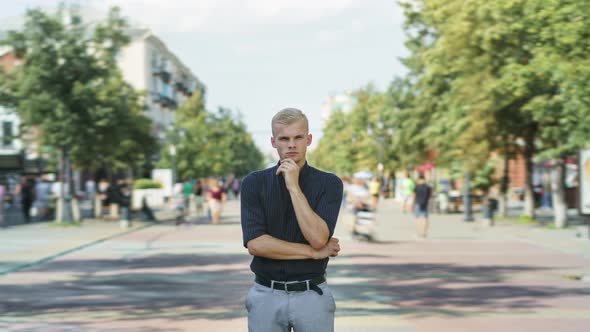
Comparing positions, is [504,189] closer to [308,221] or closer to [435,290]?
[435,290]

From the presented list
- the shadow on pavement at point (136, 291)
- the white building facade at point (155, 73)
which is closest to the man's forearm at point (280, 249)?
the shadow on pavement at point (136, 291)

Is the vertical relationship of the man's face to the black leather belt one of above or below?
above

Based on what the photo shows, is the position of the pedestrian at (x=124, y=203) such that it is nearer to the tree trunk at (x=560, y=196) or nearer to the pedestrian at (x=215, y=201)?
the pedestrian at (x=215, y=201)

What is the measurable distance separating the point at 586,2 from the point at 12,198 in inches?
1564

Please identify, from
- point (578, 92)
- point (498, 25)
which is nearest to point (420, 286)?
point (578, 92)

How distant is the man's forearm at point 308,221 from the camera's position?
359 centimetres

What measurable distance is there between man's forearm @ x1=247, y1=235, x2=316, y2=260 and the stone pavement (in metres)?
4.50

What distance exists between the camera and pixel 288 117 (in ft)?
12.1

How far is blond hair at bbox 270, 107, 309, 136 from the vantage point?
3.67 m

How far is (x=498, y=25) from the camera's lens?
21.2 m

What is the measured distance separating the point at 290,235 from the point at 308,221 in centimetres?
14

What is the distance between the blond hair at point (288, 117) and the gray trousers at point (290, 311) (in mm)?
725

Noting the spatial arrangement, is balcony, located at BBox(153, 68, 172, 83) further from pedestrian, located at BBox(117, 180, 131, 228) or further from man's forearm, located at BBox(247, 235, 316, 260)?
man's forearm, located at BBox(247, 235, 316, 260)

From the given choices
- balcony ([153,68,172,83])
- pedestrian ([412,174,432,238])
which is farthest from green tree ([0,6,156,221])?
balcony ([153,68,172,83])
